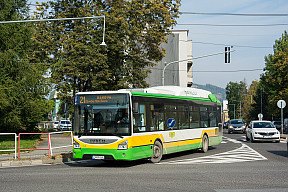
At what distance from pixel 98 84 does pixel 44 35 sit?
634 cm

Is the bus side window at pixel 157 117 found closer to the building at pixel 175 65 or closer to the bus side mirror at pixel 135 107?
the bus side mirror at pixel 135 107

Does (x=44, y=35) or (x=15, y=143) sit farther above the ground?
(x=44, y=35)

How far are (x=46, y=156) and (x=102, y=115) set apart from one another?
4234 mm

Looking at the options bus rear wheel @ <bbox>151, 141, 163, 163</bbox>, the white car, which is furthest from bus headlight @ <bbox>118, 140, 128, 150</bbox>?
the white car

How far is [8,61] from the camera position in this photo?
97.2 ft

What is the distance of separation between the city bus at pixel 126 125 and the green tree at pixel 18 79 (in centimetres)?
1479

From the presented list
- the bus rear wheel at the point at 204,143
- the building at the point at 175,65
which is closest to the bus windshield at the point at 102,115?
the bus rear wheel at the point at 204,143

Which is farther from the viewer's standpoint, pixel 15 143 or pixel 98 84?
pixel 98 84

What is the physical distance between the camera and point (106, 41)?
1271 inches

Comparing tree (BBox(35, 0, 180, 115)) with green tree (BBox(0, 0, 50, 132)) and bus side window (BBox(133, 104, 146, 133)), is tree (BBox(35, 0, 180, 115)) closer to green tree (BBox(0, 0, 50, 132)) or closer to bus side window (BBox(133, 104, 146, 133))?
green tree (BBox(0, 0, 50, 132))

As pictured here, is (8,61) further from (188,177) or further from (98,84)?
(188,177)

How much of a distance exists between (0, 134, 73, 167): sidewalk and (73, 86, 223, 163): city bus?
85.9 inches

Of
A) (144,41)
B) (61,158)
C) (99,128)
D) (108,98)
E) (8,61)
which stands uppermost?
(144,41)

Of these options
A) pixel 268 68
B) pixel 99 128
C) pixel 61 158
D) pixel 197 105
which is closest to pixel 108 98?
pixel 99 128
